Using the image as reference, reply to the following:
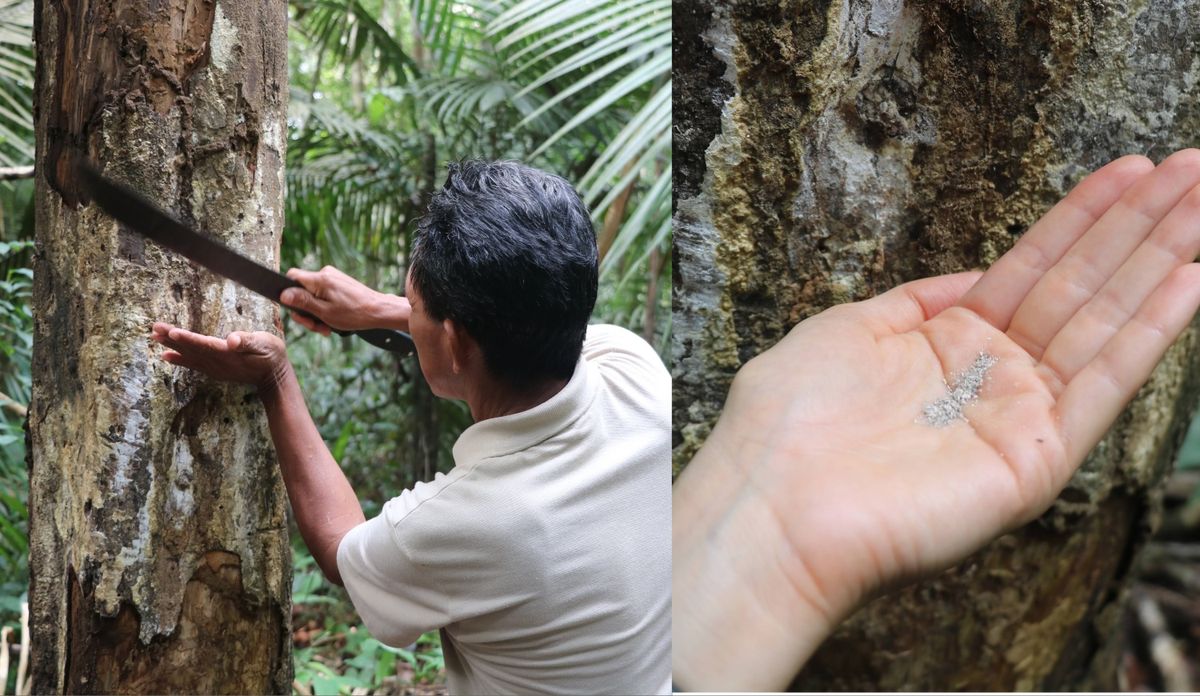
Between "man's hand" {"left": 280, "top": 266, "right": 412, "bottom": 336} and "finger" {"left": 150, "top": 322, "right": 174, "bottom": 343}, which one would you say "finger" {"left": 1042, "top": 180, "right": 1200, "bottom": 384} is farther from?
"finger" {"left": 150, "top": 322, "right": 174, "bottom": 343}

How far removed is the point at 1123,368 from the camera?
590 mm

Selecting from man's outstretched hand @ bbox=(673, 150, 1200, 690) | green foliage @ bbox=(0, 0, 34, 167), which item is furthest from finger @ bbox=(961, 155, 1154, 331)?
green foliage @ bbox=(0, 0, 34, 167)

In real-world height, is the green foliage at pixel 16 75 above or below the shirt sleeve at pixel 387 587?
above

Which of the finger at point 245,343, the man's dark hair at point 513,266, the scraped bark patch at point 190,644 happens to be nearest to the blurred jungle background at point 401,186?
the man's dark hair at point 513,266

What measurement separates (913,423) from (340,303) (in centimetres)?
63

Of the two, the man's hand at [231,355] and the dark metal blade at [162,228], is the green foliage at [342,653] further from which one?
the dark metal blade at [162,228]

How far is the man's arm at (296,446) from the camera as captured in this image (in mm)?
838

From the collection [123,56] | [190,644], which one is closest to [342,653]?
[190,644]

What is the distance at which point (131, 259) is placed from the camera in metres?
0.83

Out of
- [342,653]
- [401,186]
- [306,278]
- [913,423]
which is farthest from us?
[401,186]

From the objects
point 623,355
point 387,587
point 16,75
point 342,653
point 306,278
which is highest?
point 16,75

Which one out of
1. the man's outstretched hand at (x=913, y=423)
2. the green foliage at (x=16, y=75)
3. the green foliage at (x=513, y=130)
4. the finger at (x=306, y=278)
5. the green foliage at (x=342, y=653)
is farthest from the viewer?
the green foliage at (x=16, y=75)

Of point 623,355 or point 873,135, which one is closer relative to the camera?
point 873,135

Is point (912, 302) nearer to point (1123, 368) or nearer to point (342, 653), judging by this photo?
point (1123, 368)
